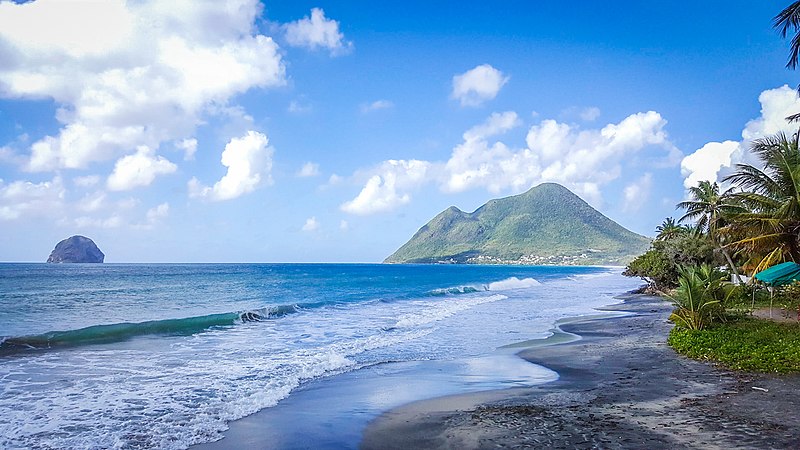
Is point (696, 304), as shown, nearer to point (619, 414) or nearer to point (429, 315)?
point (619, 414)

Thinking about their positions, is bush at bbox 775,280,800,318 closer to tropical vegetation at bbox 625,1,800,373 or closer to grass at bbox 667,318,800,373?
tropical vegetation at bbox 625,1,800,373

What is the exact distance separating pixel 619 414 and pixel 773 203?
56.9ft

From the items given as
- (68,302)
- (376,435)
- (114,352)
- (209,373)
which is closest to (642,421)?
(376,435)

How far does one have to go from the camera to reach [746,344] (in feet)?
42.9

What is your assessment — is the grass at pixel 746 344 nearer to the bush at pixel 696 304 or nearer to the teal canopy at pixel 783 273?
the bush at pixel 696 304

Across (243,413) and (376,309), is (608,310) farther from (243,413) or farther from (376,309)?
(243,413)

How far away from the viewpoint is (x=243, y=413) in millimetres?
9266

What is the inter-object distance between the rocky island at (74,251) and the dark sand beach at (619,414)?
19925 cm

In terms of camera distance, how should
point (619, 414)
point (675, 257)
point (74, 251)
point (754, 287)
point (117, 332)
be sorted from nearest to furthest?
point (619, 414) → point (117, 332) → point (754, 287) → point (675, 257) → point (74, 251)

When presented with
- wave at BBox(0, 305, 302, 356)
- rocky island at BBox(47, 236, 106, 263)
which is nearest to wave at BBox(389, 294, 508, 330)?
wave at BBox(0, 305, 302, 356)

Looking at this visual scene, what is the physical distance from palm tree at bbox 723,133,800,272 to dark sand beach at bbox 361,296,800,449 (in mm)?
11580

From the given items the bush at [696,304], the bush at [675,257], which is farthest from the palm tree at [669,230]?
the bush at [696,304]

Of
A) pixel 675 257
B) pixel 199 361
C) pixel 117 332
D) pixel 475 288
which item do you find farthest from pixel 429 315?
pixel 475 288

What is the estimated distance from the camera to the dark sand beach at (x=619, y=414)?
23.4 ft
